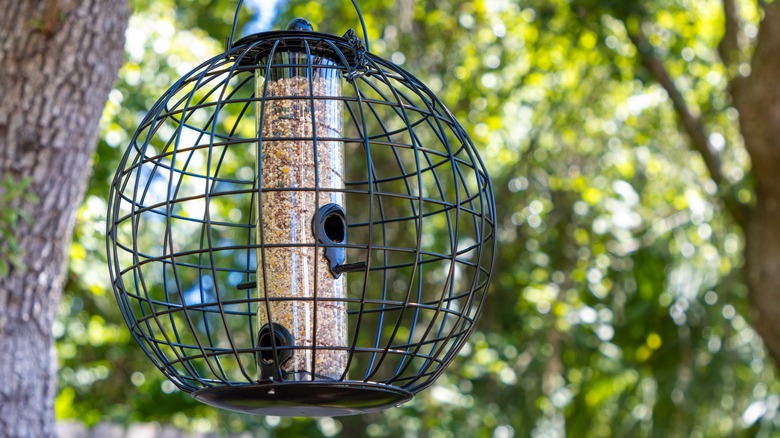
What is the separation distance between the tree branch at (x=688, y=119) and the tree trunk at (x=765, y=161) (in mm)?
312

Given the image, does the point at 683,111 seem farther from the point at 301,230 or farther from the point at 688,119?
the point at 301,230

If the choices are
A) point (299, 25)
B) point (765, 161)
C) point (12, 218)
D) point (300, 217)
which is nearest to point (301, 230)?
point (300, 217)

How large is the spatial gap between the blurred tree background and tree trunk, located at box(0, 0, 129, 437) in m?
3.30

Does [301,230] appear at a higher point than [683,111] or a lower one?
lower

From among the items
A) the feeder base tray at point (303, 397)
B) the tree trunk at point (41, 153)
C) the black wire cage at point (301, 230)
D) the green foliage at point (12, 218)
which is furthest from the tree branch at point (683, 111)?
the feeder base tray at point (303, 397)

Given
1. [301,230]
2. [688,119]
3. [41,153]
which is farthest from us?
[688,119]

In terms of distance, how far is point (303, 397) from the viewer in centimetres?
163

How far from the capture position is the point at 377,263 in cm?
642

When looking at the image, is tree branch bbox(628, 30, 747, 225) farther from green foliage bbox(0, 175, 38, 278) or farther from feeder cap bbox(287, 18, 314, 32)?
feeder cap bbox(287, 18, 314, 32)

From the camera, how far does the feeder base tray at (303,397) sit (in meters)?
1.61

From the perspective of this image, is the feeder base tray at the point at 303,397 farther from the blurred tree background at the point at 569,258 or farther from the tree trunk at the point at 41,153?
the blurred tree background at the point at 569,258

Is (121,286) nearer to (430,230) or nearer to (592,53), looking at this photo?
(430,230)

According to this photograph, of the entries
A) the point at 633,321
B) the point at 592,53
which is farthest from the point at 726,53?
the point at 633,321

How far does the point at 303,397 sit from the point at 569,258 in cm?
546
